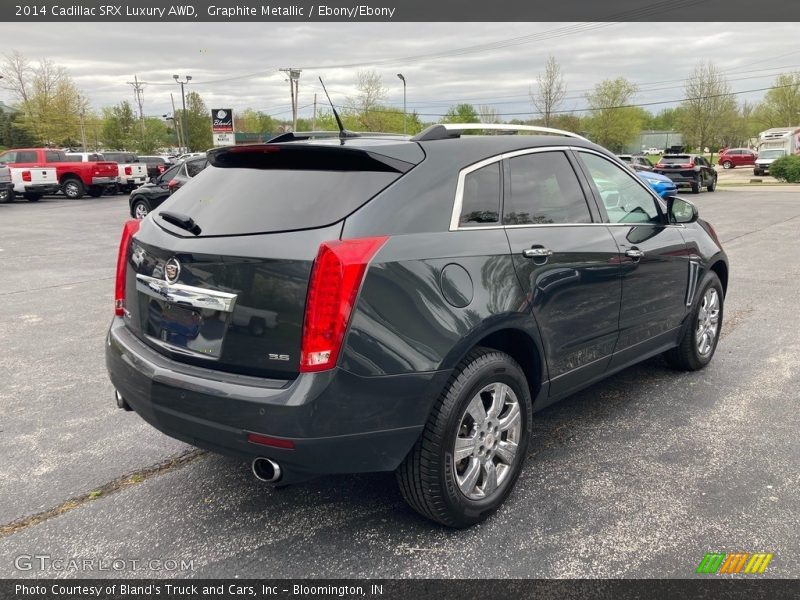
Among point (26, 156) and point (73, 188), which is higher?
point (26, 156)

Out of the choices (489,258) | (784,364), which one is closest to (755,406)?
(784,364)

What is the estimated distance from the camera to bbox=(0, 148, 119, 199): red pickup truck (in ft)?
88.2

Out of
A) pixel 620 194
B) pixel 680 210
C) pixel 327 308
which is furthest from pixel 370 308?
pixel 680 210

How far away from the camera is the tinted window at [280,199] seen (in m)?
2.71

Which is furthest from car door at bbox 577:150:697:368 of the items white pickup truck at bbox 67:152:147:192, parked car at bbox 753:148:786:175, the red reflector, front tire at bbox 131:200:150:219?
parked car at bbox 753:148:786:175

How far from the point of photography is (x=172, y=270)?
Answer: 2.84 meters

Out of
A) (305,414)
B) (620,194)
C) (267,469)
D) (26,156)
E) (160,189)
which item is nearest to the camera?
(305,414)

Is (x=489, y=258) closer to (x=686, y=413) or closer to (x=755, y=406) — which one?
(x=686, y=413)

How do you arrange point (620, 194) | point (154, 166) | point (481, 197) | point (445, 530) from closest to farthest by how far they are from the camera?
point (445, 530), point (481, 197), point (620, 194), point (154, 166)

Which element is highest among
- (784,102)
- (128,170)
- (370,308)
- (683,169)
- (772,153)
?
(784,102)

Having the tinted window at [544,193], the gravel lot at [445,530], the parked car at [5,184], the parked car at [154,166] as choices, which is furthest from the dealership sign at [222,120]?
the tinted window at [544,193]

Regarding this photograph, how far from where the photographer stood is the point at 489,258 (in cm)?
297
